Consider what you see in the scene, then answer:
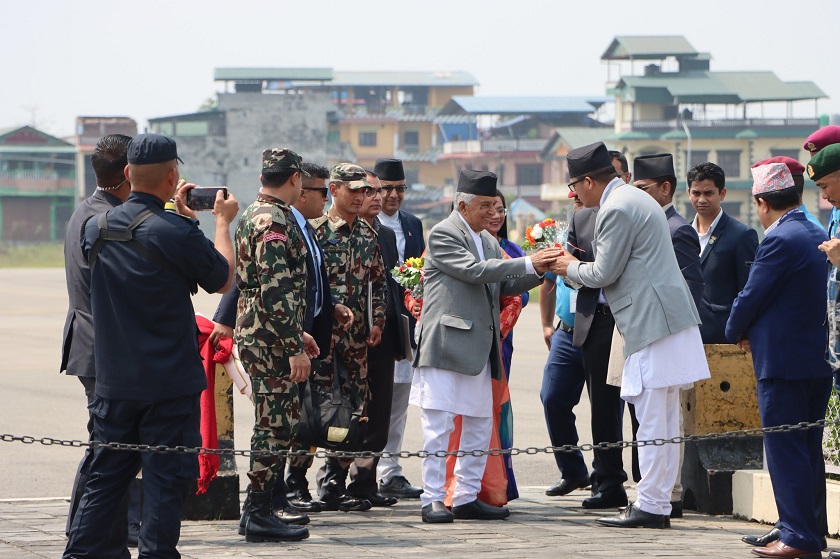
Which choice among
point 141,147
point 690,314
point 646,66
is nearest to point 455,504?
point 690,314

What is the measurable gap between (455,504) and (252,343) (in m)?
1.61

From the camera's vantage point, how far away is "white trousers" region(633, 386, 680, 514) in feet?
21.9

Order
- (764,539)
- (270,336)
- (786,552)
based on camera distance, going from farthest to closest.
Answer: (270,336) → (764,539) → (786,552)

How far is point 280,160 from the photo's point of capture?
659 centimetres

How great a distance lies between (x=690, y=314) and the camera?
668cm

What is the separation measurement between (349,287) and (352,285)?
0.07 ft

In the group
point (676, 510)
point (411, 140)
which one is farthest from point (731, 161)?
point (676, 510)

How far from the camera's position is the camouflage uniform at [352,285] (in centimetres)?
734

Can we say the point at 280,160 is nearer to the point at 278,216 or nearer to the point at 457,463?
the point at 278,216

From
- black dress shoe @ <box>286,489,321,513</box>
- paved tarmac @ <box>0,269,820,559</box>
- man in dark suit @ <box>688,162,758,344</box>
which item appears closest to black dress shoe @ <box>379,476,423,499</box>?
paved tarmac @ <box>0,269,820,559</box>

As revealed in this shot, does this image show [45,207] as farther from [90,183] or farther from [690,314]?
[690,314]

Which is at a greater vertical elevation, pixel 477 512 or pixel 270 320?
pixel 270 320

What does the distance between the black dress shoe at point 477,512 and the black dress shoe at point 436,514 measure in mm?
93

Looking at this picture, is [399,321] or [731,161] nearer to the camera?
[399,321]
